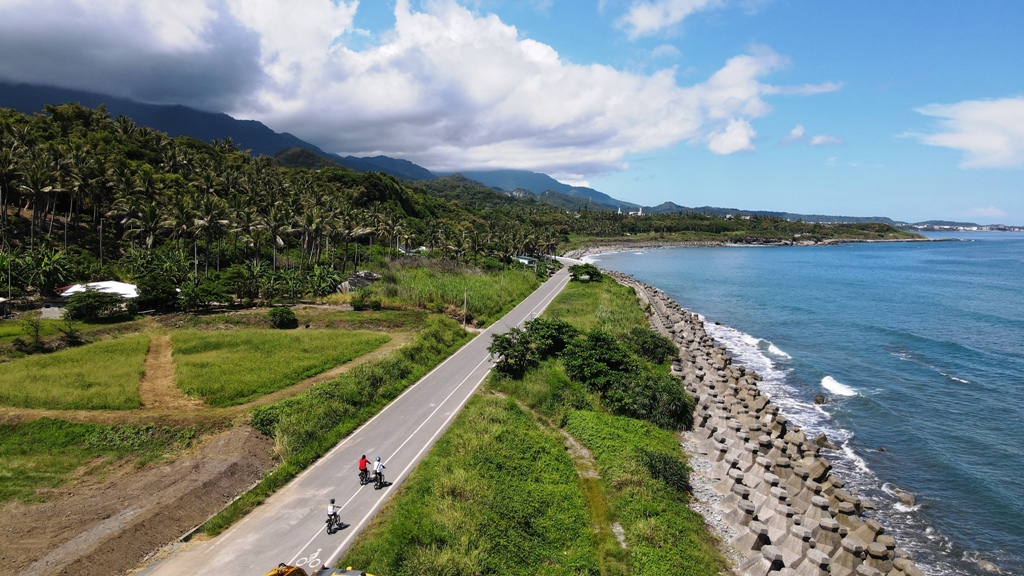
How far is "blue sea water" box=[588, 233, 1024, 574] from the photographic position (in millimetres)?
23984

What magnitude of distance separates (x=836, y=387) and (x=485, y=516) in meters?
34.8

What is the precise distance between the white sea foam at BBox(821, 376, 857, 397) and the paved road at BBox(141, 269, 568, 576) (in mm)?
28150

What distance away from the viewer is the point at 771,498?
21484mm

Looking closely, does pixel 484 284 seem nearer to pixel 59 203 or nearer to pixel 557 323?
pixel 557 323

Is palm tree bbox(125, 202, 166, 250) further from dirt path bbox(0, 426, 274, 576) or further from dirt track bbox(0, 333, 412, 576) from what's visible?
dirt path bbox(0, 426, 274, 576)

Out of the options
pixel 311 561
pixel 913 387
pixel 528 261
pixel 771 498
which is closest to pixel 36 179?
pixel 311 561

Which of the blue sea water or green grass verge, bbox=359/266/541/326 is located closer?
the blue sea water

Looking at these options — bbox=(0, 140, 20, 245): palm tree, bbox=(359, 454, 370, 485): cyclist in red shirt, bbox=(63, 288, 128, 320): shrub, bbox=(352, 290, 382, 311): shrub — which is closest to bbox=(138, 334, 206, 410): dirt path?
bbox=(63, 288, 128, 320): shrub

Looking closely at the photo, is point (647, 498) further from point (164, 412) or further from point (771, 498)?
point (164, 412)

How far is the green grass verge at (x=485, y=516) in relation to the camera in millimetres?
16688

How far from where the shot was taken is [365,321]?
161 feet

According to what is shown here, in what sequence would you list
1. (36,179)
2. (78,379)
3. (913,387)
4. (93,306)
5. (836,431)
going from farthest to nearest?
1. (36,179)
2. (93,306)
3. (913,387)
4. (836,431)
5. (78,379)

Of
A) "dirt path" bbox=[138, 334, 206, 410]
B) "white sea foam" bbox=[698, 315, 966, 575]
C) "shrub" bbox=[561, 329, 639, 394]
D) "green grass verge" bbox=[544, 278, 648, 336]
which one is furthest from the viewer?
"green grass verge" bbox=[544, 278, 648, 336]

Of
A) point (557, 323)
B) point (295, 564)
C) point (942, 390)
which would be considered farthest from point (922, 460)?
point (295, 564)
